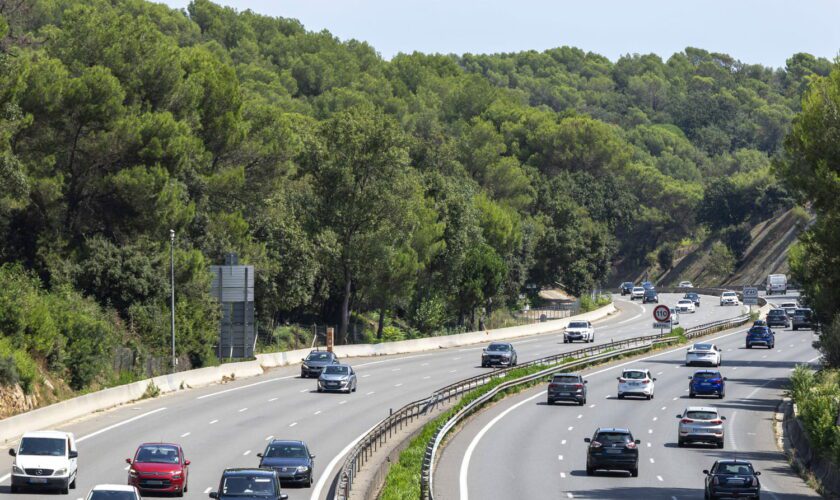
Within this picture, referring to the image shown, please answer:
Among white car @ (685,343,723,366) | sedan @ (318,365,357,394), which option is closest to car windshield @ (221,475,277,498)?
sedan @ (318,365,357,394)

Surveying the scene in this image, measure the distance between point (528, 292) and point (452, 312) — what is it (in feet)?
104

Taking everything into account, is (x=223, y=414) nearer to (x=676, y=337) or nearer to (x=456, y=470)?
(x=456, y=470)

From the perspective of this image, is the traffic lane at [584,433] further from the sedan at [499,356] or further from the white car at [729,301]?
the white car at [729,301]

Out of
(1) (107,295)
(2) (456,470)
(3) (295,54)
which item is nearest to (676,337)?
(1) (107,295)

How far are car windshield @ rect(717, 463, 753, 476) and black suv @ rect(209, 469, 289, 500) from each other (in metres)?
10.9

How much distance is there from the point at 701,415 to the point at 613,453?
897cm

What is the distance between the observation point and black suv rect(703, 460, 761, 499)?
3169 centimetres

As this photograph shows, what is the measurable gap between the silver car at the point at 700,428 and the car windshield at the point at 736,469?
12994 millimetres

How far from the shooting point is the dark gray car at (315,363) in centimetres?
6825

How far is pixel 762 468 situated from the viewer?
41.2 meters

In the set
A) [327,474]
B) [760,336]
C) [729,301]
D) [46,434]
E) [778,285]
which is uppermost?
[778,285]

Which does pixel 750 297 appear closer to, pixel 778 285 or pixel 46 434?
pixel 778 285

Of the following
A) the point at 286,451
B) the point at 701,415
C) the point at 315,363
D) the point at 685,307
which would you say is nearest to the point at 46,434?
the point at 286,451

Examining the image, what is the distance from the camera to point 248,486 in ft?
93.2
